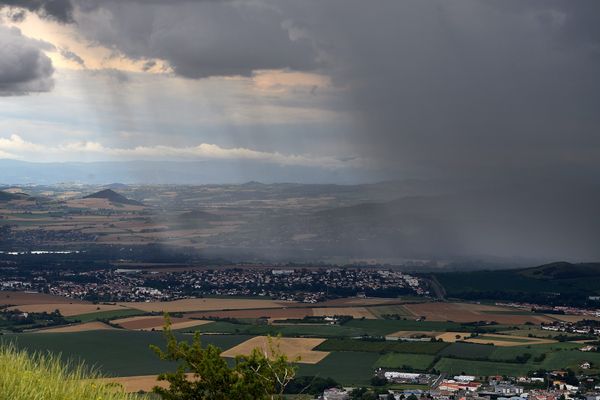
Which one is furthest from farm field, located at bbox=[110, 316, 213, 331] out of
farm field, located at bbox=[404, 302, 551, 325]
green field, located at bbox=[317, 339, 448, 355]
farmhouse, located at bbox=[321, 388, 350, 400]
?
farmhouse, located at bbox=[321, 388, 350, 400]

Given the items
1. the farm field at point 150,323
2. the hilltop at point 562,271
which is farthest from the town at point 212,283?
the hilltop at point 562,271

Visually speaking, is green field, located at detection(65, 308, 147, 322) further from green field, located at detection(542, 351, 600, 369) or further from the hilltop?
the hilltop

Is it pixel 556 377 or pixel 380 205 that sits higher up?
pixel 380 205

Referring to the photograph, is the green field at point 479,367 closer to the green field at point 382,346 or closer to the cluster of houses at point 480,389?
the cluster of houses at point 480,389

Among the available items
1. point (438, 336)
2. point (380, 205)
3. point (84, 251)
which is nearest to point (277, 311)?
point (438, 336)

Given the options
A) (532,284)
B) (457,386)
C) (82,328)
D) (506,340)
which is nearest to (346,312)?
(506,340)

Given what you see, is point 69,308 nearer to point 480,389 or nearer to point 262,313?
point 262,313

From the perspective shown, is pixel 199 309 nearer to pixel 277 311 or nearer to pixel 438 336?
pixel 277 311
